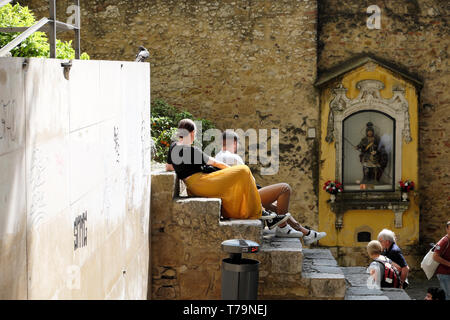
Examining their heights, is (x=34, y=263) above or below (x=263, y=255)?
above

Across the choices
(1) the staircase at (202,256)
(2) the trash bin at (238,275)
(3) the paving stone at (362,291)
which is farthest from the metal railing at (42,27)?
(3) the paving stone at (362,291)

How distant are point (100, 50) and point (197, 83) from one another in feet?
5.82

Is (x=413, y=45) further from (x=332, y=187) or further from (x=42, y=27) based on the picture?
(x=42, y=27)

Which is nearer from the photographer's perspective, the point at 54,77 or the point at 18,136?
the point at 18,136

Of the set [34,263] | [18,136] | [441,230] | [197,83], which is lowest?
[441,230]

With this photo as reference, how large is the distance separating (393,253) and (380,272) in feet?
1.71

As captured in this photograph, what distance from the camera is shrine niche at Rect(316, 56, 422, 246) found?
39.9 ft

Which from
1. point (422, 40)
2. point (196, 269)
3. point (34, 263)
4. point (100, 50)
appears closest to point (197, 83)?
point (100, 50)

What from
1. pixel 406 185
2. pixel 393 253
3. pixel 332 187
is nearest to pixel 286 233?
pixel 393 253

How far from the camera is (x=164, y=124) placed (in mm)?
9562

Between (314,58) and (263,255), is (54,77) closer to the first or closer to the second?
(263,255)

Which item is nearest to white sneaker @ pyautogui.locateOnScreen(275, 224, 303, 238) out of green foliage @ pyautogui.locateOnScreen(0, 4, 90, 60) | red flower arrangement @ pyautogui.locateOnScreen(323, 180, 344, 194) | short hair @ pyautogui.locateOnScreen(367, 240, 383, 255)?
short hair @ pyautogui.locateOnScreen(367, 240, 383, 255)
